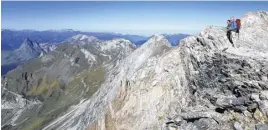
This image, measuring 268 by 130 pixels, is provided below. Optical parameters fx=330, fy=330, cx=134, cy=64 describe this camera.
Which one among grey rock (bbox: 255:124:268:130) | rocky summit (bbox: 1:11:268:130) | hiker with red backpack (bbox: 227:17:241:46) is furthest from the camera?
hiker with red backpack (bbox: 227:17:241:46)

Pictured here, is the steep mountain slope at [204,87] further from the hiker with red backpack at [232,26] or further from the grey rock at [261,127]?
the hiker with red backpack at [232,26]

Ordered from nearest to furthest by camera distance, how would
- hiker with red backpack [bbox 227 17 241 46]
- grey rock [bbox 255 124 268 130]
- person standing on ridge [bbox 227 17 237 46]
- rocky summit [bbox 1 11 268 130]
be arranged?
grey rock [bbox 255 124 268 130] → rocky summit [bbox 1 11 268 130] → hiker with red backpack [bbox 227 17 241 46] → person standing on ridge [bbox 227 17 237 46]

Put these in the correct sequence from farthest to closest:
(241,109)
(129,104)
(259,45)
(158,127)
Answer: (129,104)
(158,127)
(259,45)
(241,109)

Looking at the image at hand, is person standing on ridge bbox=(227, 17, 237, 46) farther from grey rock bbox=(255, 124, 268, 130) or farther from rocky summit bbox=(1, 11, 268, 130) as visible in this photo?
grey rock bbox=(255, 124, 268, 130)

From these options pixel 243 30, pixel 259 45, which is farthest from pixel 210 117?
pixel 243 30

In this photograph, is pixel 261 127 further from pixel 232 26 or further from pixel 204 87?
pixel 232 26

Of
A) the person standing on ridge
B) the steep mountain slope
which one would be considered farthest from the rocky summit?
the person standing on ridge

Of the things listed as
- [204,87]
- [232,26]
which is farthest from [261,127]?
[232,26]

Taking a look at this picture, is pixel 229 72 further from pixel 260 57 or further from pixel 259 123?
pixel 259 123

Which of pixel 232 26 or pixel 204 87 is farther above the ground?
pixel 232 26
